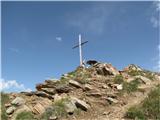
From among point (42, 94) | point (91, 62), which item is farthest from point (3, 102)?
point (91, 62)

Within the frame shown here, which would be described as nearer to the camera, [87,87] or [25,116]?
[25,116]

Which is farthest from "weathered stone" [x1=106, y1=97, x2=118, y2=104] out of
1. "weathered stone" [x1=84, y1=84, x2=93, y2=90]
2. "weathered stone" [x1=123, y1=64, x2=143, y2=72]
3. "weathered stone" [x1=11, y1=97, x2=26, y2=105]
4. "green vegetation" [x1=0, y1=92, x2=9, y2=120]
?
"weathered stone" [x1=123, y1=64, x2=143, y2=72]

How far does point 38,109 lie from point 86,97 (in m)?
2.77

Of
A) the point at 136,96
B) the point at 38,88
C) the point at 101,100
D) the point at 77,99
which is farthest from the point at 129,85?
the point at 38,88

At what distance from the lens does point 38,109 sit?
44.1ft

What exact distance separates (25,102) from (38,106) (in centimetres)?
101

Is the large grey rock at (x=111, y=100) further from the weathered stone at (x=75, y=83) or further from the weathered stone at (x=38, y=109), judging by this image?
the weathered stone at (x=38, y=109)

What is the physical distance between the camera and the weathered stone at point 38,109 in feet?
43.7

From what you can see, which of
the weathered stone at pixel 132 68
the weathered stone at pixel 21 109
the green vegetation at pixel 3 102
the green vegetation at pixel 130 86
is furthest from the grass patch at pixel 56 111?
the weathered stone at pixel 132 68

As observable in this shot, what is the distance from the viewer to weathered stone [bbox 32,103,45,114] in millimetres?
13306

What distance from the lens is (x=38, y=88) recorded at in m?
16.8

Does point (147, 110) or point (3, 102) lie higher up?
point (3, 102)

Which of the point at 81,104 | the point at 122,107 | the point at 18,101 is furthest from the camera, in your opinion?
the point at 18,101

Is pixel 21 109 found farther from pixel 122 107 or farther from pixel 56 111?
pixel 122 107
